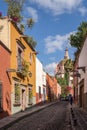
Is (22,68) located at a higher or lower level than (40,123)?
higher

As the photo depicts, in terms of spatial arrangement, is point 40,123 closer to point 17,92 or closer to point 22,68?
point 17,92

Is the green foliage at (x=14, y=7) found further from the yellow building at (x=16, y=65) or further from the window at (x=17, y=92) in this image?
the window at (x=17, y=92)

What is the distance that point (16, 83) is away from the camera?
1008 inches

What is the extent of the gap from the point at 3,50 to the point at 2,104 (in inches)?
122

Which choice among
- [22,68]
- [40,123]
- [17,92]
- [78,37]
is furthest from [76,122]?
[78,37]

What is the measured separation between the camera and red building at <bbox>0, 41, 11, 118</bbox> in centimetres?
2086

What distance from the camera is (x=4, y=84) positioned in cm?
2161

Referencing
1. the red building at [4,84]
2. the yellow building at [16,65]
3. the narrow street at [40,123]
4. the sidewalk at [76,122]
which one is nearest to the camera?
the sidewalk at [76,122]

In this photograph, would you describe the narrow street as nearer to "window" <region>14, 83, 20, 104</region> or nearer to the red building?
the red building

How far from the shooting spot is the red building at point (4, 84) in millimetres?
20859

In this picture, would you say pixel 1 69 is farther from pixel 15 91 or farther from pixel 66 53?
pixel 66 53

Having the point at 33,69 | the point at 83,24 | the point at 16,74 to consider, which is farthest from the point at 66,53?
the point at 16,74

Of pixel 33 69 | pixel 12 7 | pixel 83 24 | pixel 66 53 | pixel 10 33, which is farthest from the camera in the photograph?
pixel 66 53

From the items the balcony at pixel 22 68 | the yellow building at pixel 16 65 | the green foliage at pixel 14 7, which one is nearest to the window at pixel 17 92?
the yellow building at pixel 16 65
